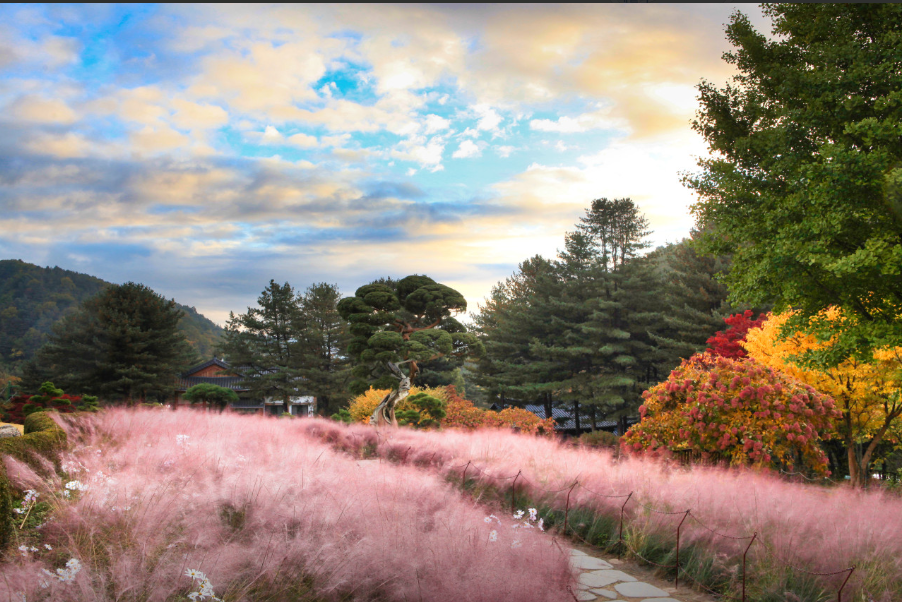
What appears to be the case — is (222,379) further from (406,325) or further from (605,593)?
(605,593)

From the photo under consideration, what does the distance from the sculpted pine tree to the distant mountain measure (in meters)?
24.1

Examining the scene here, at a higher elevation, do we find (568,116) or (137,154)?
(568,116)

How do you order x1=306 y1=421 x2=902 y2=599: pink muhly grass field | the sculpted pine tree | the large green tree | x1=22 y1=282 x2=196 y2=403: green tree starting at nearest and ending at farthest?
x1=306 y1=421 x2=902 y2=599: pink muhly grass field
the large green tree
the sculpted pine tree
x1=22 y1=282 x2=196 y2=403: green tree

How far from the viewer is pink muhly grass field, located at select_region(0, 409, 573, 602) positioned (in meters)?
2.80

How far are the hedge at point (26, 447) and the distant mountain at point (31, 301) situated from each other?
94.4 feet

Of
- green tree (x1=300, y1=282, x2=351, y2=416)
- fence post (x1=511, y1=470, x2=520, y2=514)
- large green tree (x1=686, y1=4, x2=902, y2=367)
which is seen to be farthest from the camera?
green tree (x1=300, y1=282, x2=351, y2=416)

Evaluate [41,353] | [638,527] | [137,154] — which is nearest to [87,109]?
[137,154]

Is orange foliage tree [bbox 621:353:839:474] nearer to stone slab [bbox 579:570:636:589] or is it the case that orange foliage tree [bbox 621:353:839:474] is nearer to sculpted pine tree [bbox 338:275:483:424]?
stone slab [bbox 579:570:636:589]

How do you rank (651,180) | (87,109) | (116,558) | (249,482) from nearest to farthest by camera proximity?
(116,558)
(249,482)
(87,109)
(651,180)

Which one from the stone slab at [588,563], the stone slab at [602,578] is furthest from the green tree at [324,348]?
A: the stone slab at [602,578]

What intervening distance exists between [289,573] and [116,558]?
3.11 feet

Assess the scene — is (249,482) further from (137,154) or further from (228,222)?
(228,222)

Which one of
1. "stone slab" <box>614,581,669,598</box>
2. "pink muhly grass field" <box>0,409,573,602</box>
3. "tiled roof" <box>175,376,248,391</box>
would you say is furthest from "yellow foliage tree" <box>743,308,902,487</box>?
"tiled roof" <box>175,376,248,391</box>

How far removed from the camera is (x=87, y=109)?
5863 mm
